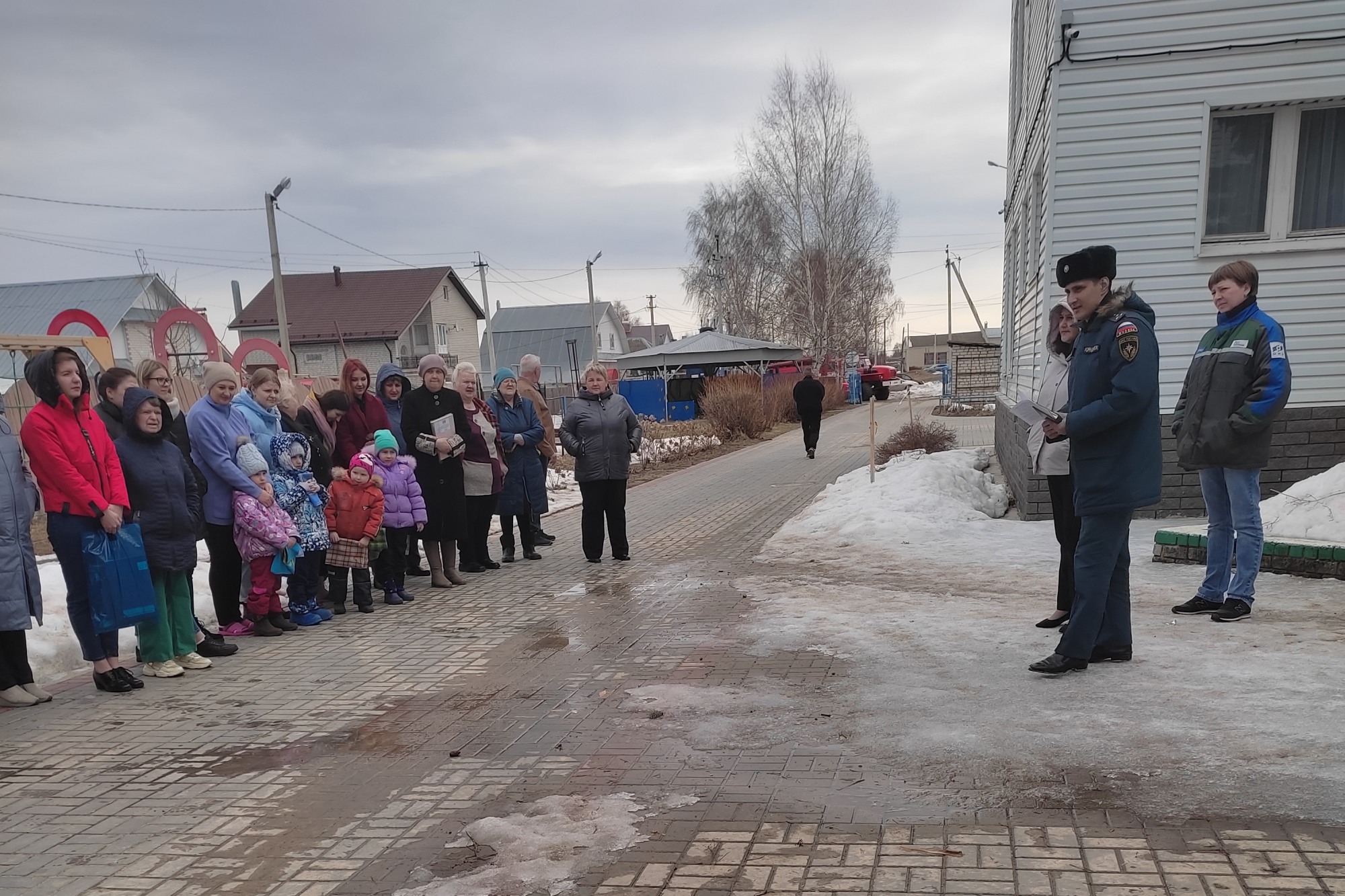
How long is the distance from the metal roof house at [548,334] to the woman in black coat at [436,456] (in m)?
60.4

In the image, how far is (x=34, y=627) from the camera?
6.15m

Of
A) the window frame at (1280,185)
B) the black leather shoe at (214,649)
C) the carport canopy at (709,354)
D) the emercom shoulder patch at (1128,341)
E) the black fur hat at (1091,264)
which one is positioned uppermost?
the window frame at (1280,185)

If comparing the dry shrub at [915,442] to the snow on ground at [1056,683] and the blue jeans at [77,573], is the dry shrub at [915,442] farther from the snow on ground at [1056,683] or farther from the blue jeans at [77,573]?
the blue jeans at [77,573]

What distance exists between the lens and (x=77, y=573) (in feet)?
17.3

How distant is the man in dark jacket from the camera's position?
5.28m

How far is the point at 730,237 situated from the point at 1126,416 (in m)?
55.4

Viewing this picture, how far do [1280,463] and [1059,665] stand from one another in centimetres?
566

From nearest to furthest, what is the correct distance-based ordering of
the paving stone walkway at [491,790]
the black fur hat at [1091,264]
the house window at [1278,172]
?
the paving stone walkway at [491,790], the black fur hat at [1091,264], the house window at [1278,172]

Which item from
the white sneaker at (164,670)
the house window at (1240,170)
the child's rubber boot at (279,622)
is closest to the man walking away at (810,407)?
the house window at (1240,170)

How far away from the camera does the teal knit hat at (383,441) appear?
7.21 metres

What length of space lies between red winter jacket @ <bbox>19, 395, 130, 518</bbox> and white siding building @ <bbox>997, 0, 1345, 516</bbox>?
7776 millimetres

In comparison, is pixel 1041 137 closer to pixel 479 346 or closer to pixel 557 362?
pixel 479 346

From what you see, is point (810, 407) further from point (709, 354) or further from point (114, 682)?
point (709, 354)

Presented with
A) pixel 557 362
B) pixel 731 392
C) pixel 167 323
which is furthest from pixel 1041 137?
pixel 557 362
